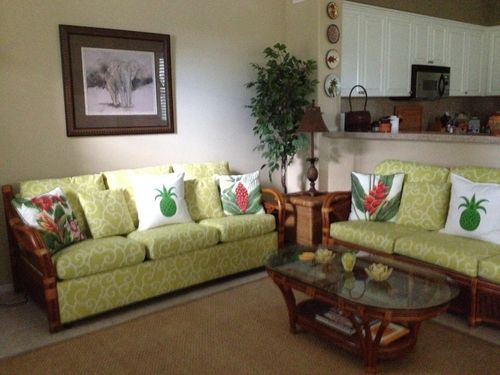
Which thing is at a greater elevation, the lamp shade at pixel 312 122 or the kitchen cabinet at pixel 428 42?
the kitchen cabinet at pixel 428 42

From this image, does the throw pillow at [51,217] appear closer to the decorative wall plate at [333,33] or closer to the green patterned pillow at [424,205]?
the green patterned pillow at [424,205]

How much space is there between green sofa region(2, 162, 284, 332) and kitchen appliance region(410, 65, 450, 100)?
2499mm

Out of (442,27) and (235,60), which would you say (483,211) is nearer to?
(235,60)

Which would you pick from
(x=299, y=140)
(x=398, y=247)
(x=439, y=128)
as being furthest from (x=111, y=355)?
(x=439, y=128)

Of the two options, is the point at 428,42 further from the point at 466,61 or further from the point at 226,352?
Result: the point at 226,352

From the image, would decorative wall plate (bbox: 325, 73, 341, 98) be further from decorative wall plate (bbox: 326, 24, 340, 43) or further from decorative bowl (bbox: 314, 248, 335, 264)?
decorative bowl (bbox: 314, 248, 335, 264)

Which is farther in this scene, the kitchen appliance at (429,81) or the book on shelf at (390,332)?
the kitchen appliance at (429,81)

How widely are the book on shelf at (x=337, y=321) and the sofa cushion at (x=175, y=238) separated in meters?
1.15

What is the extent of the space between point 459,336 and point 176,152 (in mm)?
2715

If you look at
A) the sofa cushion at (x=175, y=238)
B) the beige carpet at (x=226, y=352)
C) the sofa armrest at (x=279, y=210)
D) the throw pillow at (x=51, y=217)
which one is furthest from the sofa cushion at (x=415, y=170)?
the throw pillow at (x=51, y=217)

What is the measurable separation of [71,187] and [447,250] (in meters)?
2.63

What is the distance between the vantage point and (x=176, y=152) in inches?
169

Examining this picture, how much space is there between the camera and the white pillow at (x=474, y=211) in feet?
→ 10.00

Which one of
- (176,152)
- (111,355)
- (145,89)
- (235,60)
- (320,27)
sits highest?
(320,27)
